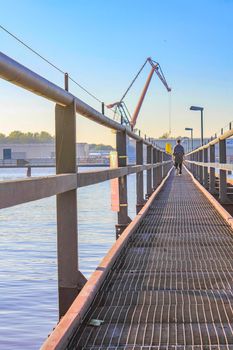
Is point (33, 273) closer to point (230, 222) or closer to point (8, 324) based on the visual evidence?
point (8, 324)

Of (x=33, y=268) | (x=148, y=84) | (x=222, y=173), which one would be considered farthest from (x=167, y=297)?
(x=148, y=84)

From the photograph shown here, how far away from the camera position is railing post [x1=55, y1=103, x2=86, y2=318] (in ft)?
14.2

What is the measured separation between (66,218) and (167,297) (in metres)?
0.91

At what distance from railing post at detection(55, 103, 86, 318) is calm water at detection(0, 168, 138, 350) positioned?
A: 2.53 meters

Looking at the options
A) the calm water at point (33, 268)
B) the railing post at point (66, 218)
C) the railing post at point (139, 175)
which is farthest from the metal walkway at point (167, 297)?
the railing post at point (139, 175)

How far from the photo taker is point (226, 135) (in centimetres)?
945

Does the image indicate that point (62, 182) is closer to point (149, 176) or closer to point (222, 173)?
point (222, 173)

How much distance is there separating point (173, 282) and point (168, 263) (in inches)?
28.8

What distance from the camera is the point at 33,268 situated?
38.8 ft

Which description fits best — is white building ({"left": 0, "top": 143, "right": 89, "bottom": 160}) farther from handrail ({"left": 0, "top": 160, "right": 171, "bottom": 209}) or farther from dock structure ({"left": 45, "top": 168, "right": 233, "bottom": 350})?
dock structure ({"left": 45, "top": 168, "right": 233, "bottom": 350})

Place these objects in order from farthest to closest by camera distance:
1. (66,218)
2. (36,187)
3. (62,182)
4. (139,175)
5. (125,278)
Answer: (139,175), (125,278), (66,218), (62,182), (36,187)

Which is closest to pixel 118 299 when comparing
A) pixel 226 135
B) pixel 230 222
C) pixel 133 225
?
pixel 133 225

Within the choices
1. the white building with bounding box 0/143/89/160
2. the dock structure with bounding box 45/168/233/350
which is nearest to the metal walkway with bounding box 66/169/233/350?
the dock structure with bounding box 45/168/233/350

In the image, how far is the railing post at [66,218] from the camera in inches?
170
